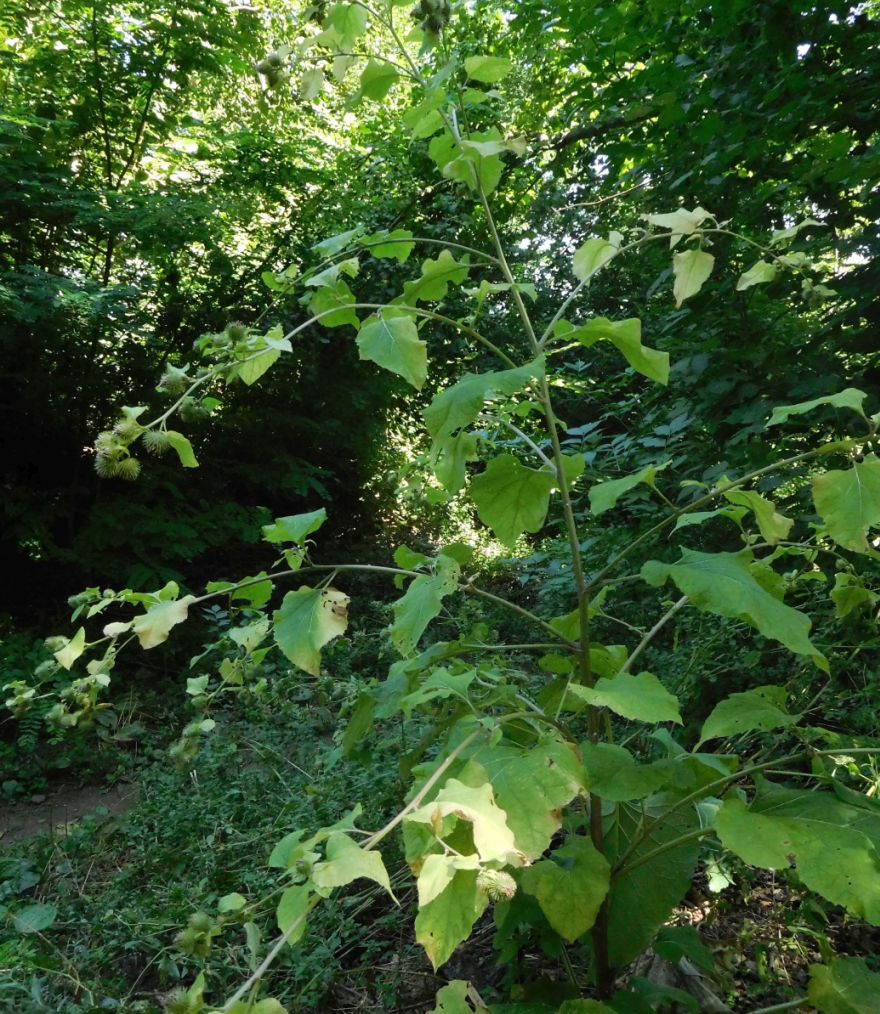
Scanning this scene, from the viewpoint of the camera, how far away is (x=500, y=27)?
5.75 metres

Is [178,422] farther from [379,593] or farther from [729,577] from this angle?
[729,577]

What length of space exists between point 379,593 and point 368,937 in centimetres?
379

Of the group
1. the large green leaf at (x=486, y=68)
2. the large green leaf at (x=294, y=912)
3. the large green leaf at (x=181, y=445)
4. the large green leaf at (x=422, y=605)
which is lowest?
the large green leaf at (x=294, y=912)

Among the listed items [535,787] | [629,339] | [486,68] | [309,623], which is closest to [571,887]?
[535,787]

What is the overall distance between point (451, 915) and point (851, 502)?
0.69 metres

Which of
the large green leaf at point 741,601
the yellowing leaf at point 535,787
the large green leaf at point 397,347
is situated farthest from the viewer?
the large green leaf at point 397,347

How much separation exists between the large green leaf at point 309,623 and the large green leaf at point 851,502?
0.66 m

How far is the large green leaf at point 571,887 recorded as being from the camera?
39.7 inches

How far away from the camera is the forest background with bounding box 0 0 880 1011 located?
2.14 m

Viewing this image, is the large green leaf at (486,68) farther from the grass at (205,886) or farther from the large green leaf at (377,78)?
the grass at (205,886)

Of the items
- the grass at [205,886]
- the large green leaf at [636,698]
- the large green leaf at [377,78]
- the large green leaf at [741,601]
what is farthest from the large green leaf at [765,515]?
the grass at [205,886]

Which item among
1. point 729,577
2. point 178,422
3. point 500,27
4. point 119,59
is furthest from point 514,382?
point 500,27

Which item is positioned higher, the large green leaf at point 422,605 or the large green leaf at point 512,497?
the large green leaf at point 512,497

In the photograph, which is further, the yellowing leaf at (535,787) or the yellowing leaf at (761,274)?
the yellowing leaf at (761,274)
